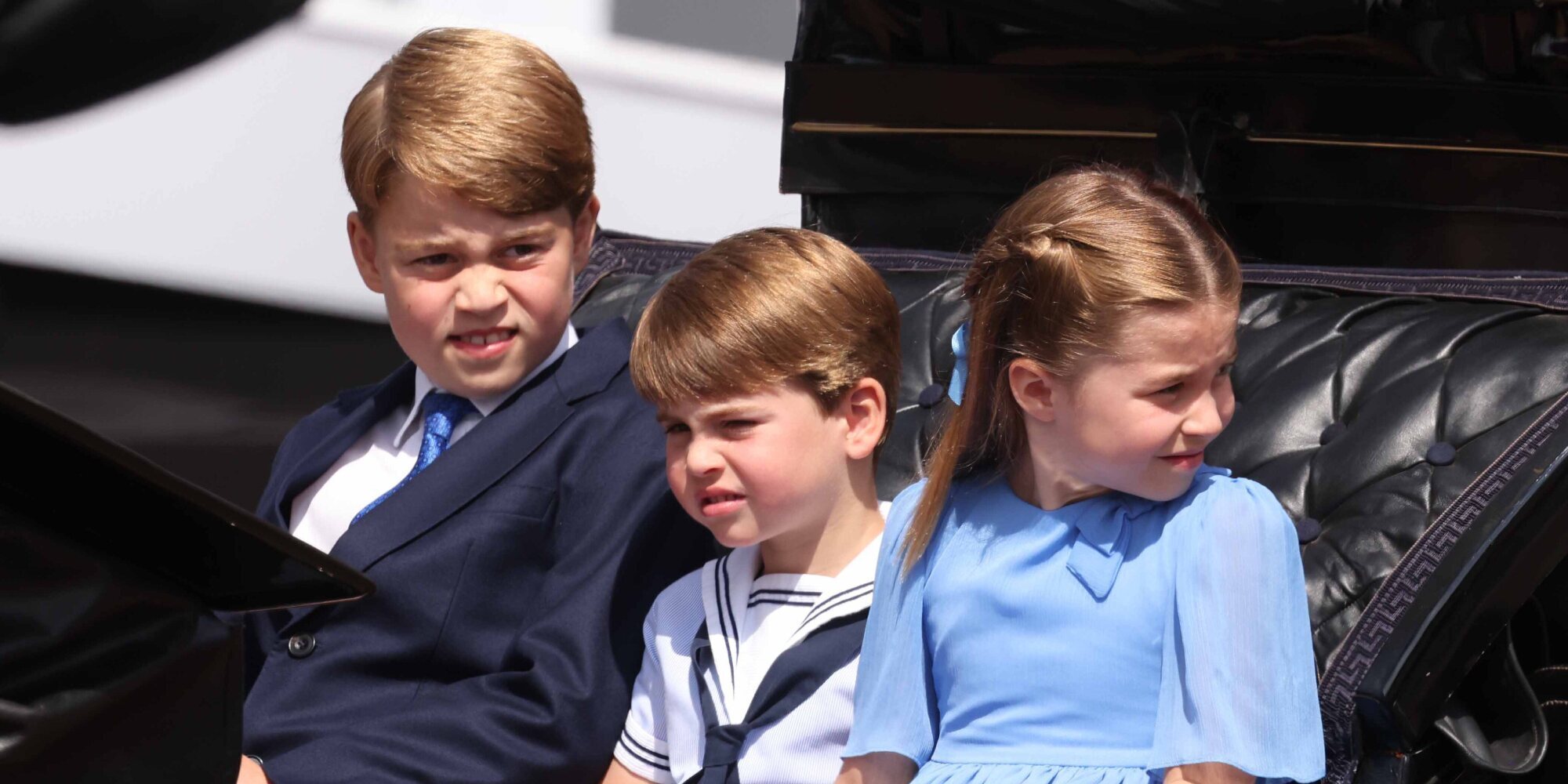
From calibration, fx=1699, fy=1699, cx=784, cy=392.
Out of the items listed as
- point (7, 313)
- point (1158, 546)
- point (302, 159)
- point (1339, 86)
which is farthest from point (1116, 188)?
point (7, 313)

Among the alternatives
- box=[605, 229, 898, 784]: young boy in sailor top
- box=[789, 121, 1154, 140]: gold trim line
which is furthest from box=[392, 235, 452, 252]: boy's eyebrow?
box=[789, 121, 1154, 140]: gold trim line

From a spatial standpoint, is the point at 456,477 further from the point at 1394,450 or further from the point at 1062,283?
the point at 1394,450

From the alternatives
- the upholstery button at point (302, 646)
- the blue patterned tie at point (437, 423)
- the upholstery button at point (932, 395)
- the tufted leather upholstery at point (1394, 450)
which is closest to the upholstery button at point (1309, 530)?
the tufted leather upholstery at point (1394, 450)

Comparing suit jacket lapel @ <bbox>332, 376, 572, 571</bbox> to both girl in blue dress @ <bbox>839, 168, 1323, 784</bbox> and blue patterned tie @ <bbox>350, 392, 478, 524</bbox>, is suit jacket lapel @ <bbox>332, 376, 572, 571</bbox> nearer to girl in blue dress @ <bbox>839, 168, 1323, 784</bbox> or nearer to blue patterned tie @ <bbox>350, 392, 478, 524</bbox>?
blue patterned tie @ <bbox>350, 392, 478, 524</bbox>

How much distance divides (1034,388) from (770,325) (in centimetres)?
25

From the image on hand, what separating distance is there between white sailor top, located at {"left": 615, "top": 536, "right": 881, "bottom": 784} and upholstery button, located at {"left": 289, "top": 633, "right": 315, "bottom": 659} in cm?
32

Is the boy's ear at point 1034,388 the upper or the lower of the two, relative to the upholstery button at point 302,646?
upper

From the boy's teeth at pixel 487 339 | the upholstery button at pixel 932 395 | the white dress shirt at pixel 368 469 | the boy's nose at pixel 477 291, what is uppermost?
the boy's nose at pixel 477 291

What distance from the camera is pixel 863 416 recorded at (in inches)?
60.1

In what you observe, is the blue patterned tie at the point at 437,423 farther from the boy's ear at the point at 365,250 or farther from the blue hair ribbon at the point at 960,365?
the blue hair ribbon at the point at 960,365

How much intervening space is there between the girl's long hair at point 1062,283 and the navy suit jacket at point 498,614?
1.12 ft

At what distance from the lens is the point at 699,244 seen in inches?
88.2

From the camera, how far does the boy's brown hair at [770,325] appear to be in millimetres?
1470

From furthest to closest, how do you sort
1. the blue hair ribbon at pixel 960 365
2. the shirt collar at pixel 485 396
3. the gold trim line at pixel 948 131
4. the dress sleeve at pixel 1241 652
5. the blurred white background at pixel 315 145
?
1. the blurred white background at pixel 315 145
2. the gold trim line at pixel 948 131
3. the shirt collar at pixel 485 396
4. the blue hair ribbon at pixel 960 365
5. the dress sleeve at pixel 1241 652
